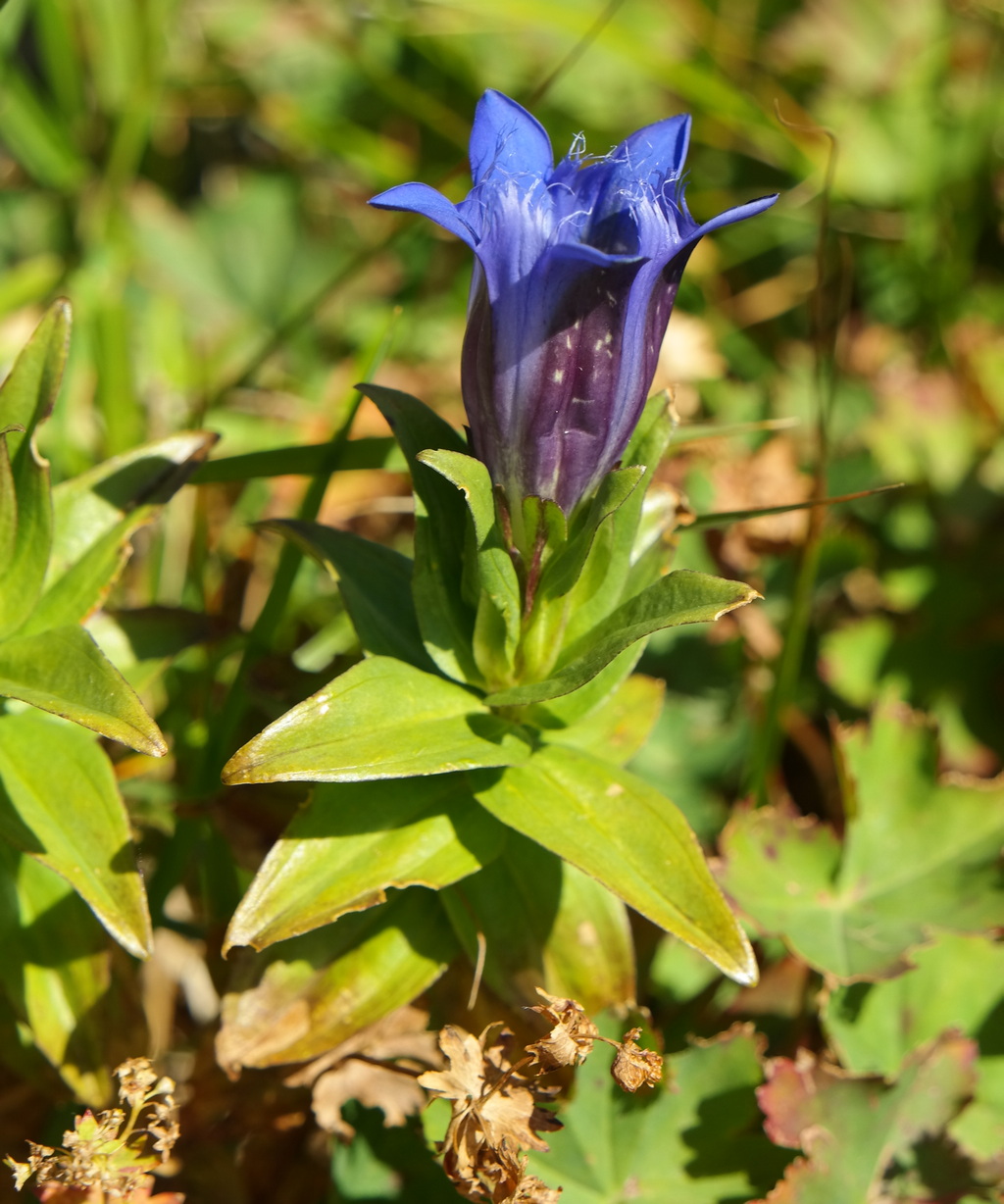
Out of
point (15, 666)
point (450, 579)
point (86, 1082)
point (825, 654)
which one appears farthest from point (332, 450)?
point (825, 654)

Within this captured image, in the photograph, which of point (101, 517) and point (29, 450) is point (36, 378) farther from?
point (101, 517)

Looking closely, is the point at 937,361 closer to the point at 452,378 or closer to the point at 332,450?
the point at 452,378

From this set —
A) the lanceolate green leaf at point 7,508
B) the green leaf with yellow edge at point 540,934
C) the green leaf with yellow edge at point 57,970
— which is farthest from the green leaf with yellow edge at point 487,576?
the green leaf with yellow edge at point 57,970

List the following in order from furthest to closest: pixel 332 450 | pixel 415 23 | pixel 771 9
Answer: pixel 771 9, pixel 415 23, pixel 332 450

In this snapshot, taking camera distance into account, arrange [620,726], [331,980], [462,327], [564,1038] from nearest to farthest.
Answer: [564,1038], [331,980], [620,726], [462,327]

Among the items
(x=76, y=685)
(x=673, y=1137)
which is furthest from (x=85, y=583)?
(x=673, y=1137)

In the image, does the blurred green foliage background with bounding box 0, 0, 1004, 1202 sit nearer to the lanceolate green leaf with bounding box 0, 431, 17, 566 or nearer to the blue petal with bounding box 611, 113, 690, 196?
the lanceolate green leaf with bounding box 0, 431, 17, 566
